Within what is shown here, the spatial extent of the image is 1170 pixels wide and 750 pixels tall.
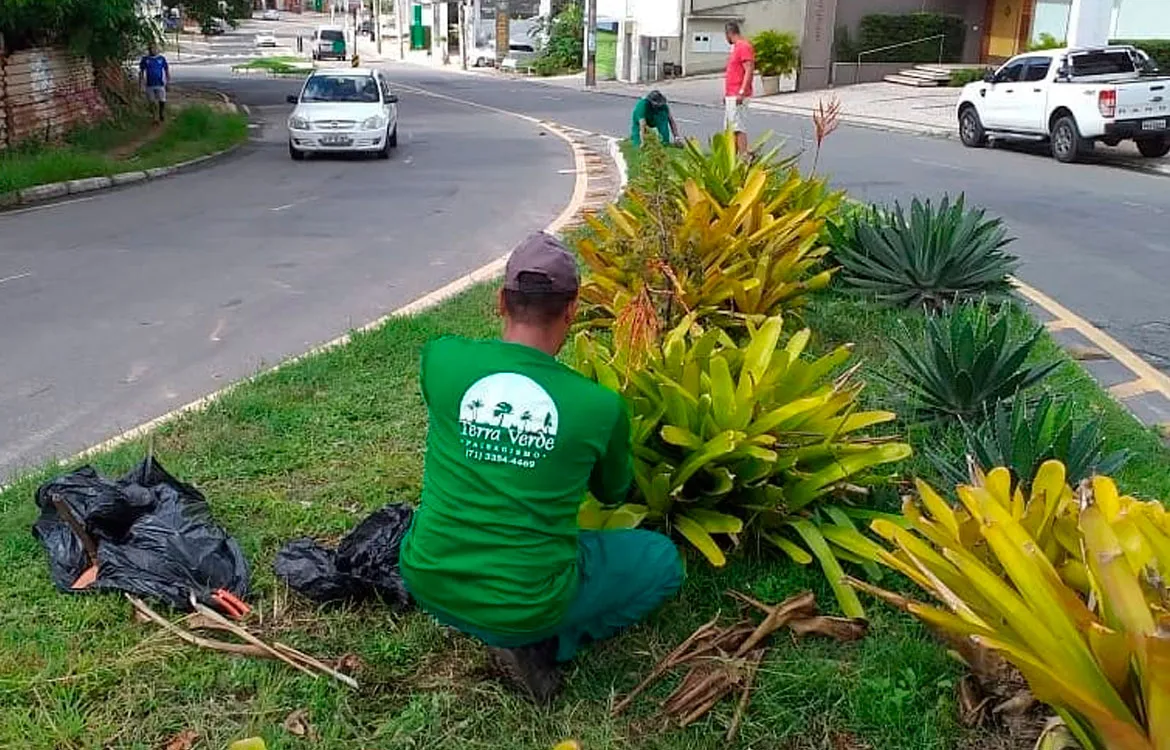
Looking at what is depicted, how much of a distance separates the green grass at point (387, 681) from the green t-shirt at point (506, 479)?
356mm

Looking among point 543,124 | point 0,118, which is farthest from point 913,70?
point 0,118

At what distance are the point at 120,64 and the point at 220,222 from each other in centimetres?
1399

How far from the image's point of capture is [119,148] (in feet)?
72.3

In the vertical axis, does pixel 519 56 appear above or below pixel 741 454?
above

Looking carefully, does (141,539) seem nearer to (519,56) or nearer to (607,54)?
(607,54)

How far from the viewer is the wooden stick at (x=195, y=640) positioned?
376 centimetres

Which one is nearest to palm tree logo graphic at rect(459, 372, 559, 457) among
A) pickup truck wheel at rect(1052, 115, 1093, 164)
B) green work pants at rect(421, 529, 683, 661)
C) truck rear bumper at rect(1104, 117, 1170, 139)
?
green work pants at rect(421, 529, 683, 661)

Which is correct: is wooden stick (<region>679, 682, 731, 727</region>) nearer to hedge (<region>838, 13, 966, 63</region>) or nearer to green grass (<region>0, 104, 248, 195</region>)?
green grass (<region>0, 104, 248, 195</region>)

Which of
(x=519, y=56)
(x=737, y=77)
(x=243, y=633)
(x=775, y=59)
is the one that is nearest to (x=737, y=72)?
(x=737, y=77)

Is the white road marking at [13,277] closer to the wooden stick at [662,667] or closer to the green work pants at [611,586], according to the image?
the green work pants at [611,586]

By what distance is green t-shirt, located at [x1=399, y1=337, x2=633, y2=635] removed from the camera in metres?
3.27

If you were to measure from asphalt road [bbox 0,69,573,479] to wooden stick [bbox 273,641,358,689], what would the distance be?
289 centimetres

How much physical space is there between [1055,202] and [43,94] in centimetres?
1607

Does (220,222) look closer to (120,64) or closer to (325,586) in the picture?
(325,586)
